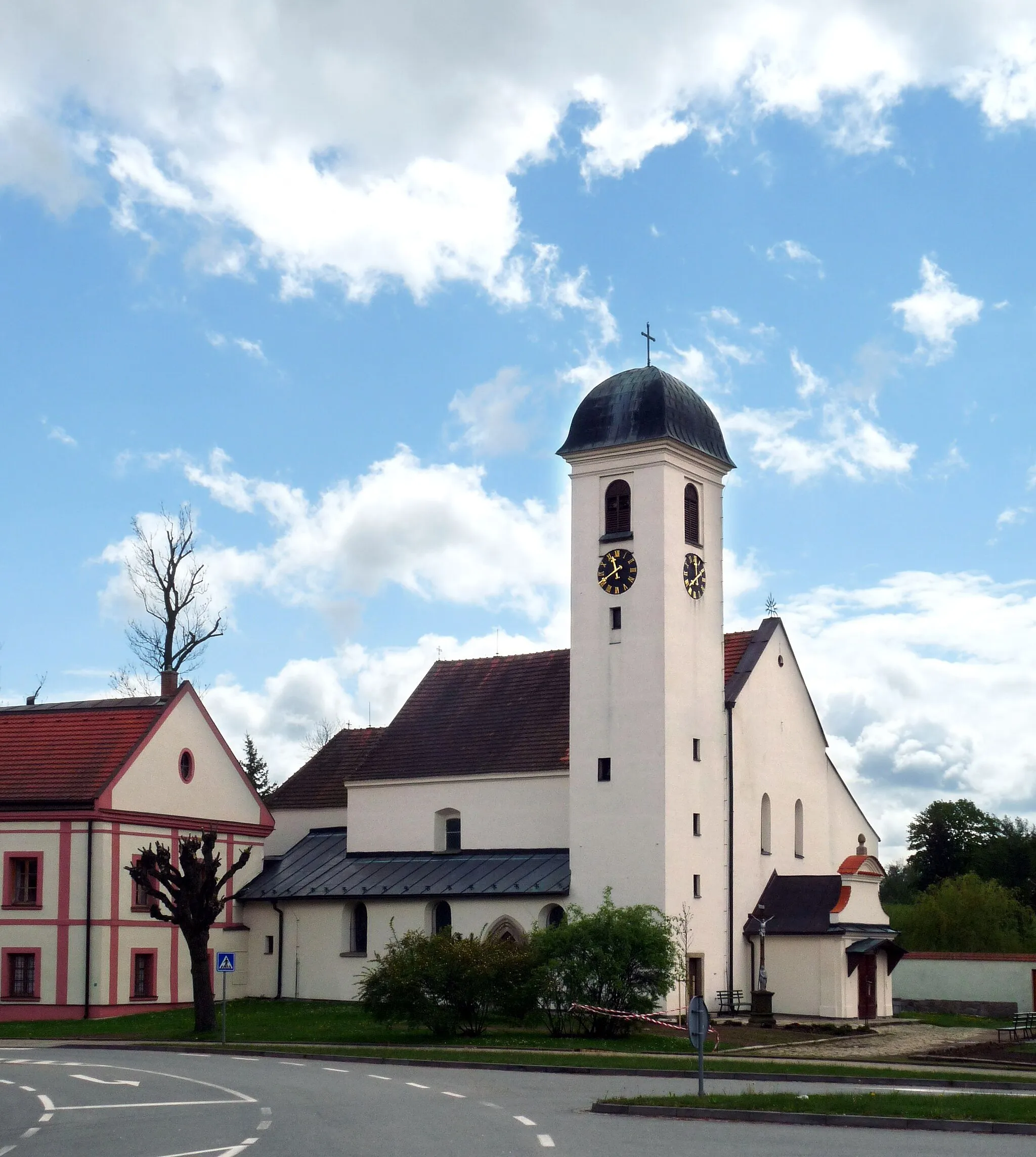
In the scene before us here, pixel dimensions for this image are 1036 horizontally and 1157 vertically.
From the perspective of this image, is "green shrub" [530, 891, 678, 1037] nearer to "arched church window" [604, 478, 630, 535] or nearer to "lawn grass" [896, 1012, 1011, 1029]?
"lawn grass" [896, 1012, 1011, 1029]

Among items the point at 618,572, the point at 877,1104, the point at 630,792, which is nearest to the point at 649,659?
the point at 618,572

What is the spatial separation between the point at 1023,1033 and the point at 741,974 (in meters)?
11.2

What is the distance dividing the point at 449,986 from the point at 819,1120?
716 inches

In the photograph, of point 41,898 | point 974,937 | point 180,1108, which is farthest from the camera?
point 974,937

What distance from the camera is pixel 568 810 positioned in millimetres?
49281

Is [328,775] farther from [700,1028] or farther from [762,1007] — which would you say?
[700,1028]

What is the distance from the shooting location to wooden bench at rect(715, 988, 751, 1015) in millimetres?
46656

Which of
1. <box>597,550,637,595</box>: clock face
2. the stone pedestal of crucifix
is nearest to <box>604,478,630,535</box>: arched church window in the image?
<box>597,550,637,595</box>: clock face

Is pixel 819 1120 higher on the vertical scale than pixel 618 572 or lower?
lower

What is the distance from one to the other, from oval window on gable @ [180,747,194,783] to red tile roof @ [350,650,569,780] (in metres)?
6.38

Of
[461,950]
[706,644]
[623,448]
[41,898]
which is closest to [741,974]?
[706,644]

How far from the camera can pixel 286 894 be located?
52469 mm

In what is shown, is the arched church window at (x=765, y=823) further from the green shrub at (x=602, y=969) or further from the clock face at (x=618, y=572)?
the green shrub at (x=602, y=969)

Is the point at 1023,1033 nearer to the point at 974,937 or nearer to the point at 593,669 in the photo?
the point at 593,669
